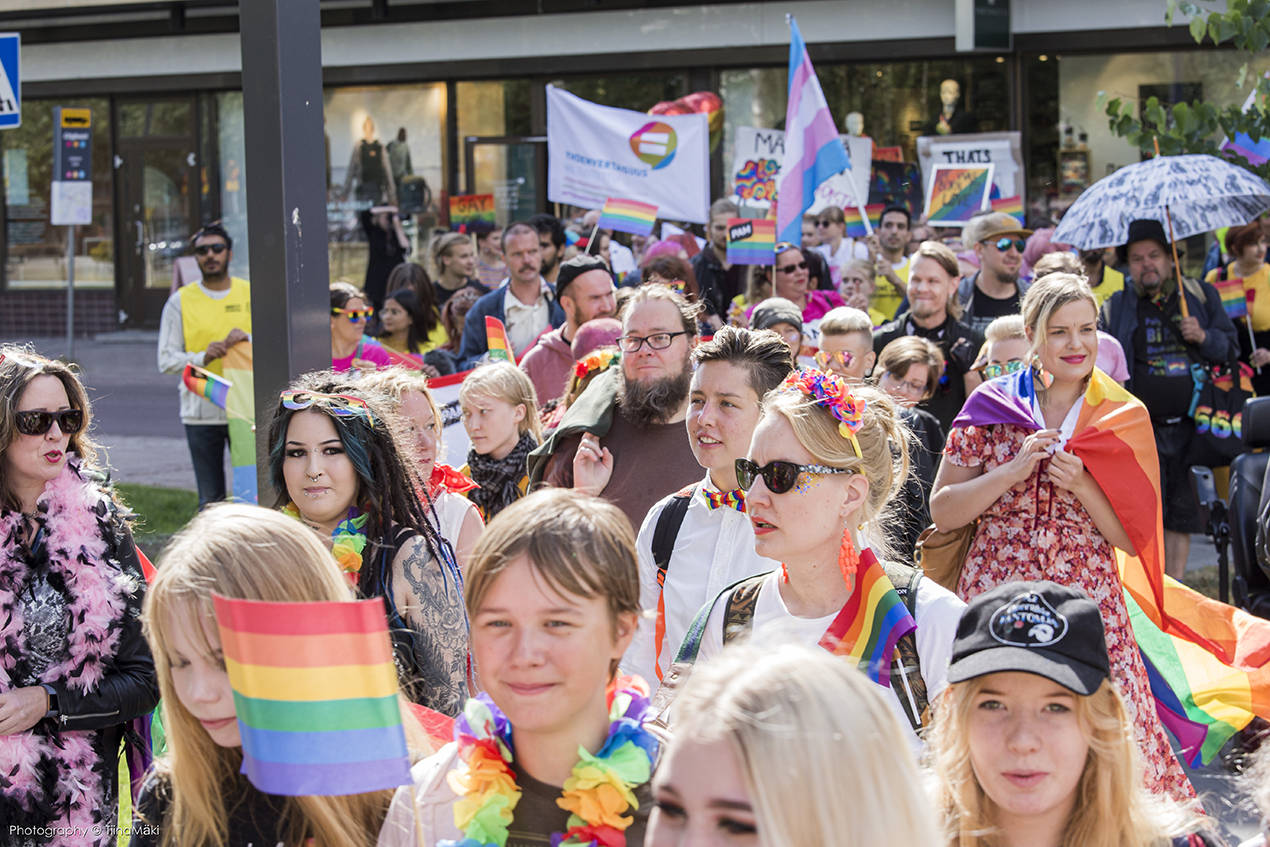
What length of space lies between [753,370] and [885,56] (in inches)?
535

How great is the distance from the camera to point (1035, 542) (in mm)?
5000

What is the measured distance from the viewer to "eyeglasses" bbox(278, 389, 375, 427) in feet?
13.6

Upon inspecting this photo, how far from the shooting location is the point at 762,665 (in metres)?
1.78

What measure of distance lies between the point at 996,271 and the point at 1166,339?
41.6 inches

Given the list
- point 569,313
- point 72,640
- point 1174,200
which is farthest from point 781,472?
point 1174,200

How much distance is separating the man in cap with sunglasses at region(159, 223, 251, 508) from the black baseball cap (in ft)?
24.9

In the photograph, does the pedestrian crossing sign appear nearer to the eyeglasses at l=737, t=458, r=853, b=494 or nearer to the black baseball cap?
the eyeglasses at l=737, t=458, r=853, b=494

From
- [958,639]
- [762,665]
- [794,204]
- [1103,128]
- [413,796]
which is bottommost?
[413,796]

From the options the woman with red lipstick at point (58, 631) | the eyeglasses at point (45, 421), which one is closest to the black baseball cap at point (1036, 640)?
the woman with red lipstick at point (58, 631)

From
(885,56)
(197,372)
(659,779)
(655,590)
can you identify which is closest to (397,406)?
(655,590)

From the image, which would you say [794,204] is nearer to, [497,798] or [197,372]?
[197,372]

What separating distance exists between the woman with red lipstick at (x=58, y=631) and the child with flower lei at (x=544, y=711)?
1516 mm

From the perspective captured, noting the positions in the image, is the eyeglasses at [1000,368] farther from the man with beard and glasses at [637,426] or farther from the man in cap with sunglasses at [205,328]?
the man in cap with sunglasses at [205,328]

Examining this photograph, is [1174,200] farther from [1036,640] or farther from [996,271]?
[1036,640]
